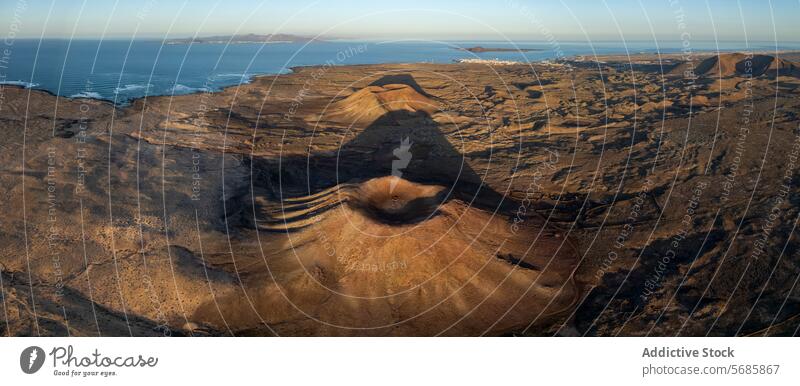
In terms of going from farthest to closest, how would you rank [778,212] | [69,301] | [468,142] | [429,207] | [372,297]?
[468,142], [778,212], [429,207], [372,297], [69,301]

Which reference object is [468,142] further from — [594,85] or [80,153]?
[594,85]

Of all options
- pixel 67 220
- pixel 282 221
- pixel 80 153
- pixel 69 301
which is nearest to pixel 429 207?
pixel 282 221

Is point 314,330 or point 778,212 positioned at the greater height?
point 778,212

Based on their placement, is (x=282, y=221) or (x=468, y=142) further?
(x=468, y=142)

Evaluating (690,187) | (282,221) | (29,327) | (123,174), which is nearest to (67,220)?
(123,174)

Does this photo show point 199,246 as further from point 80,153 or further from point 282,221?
point 80,153

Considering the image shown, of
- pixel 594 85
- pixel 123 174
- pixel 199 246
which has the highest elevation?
pixel 594 85

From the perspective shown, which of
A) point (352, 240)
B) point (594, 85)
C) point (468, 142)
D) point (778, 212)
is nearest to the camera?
point (352, 240)
